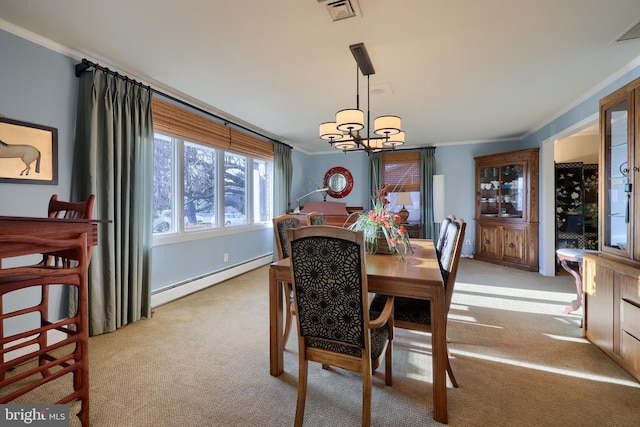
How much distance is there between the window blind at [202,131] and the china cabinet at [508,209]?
4227mm

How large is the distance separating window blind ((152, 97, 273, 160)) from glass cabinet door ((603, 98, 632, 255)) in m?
4.10

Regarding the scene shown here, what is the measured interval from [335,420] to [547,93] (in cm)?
404

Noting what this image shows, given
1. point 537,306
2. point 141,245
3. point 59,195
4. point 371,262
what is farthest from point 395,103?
point 59,195

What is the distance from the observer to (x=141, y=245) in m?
2.89

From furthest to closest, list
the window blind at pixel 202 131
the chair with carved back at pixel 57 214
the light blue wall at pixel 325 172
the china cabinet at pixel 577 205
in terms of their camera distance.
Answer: the light blue wall at pixel 325 172 → the china cabinet at pixel 577 205 → the window blind at pixel 202 131 → the chair with carved back at pixel 57 214

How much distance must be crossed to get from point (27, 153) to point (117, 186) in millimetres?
619

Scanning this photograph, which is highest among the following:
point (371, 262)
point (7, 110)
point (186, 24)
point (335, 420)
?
point (186, 24)

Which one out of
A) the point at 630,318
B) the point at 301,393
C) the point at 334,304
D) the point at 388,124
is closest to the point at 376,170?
the point at 388,124

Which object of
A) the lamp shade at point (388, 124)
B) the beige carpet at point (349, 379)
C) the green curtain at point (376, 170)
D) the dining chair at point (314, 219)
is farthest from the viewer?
the green curtain at point (376, 170)

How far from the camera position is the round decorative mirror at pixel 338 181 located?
264 inches

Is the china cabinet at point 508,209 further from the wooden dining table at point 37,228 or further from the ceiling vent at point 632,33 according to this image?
the wooden dining table at point 37,228

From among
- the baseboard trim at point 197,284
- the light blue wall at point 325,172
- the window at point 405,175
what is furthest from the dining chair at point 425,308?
the light blue wall at point 325,172

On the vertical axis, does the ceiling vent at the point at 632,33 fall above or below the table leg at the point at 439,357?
above

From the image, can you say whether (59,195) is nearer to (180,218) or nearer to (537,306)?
(180,218)
